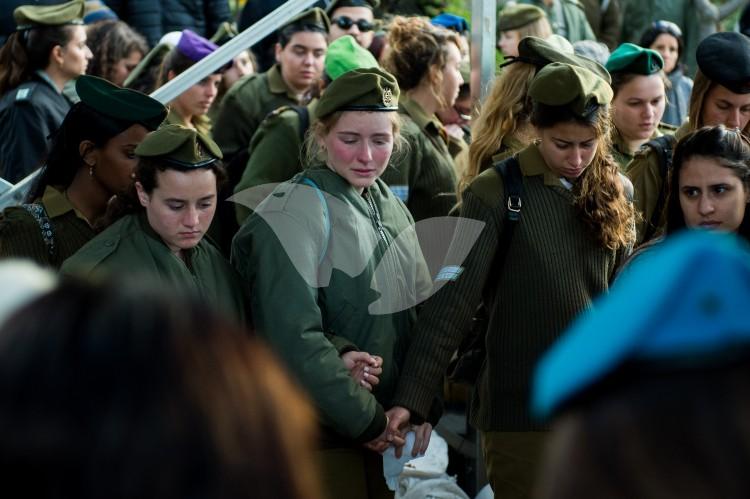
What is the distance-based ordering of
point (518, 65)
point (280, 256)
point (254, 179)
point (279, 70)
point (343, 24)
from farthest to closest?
point (343, 24), point (279, 70), point (254, 179), point (518, 65), point (280, 256)

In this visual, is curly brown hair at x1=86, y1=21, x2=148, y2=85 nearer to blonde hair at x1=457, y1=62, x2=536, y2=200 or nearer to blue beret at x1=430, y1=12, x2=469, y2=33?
blue beret at x1=430, y1=12, x2=469, y2=33

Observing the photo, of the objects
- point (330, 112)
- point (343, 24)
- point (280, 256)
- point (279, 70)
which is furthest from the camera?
point (343, 24)

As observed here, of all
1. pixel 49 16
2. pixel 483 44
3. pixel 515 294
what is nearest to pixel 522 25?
pixel 483 44

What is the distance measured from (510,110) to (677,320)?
352 cm

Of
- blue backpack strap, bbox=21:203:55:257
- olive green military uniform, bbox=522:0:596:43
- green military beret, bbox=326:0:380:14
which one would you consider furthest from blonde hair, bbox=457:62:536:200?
olive green military uniform, bbox=522:0:596:43

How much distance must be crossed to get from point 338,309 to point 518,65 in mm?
1492

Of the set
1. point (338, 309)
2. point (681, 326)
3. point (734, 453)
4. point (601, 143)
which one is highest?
point (681, 326)

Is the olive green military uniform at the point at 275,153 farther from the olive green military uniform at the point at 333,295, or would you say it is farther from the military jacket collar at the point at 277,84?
the olive green military uniform at the point at 333,295

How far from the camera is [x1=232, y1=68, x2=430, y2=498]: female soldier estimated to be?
3.56 meters

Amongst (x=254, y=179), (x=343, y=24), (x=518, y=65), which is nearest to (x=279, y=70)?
(x=343, y=24)

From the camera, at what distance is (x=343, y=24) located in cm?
706

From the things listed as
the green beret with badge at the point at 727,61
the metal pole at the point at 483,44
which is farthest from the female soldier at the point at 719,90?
the metal pole at the point at 483,44

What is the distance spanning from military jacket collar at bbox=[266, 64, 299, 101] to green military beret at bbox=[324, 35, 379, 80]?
91cm

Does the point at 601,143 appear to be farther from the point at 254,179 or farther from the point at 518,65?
the point at 254,179
